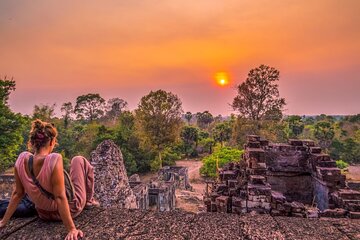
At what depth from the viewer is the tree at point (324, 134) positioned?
38.8 m

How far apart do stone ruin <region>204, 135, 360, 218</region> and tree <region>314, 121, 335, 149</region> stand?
3464cm

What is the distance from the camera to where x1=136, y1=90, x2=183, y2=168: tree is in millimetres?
30969

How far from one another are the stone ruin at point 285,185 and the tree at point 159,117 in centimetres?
2342

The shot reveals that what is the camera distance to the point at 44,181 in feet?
9.16

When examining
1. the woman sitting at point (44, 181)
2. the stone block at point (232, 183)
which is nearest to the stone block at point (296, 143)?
the stone block at point (232, 183)

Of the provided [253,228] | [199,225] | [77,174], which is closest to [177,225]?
[199,225]

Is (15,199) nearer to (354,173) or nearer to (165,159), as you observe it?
(165,159)

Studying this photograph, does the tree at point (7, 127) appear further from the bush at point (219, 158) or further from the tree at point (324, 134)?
the tree at point (324, 134)

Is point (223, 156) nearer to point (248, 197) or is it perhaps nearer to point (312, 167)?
point (312, 167)

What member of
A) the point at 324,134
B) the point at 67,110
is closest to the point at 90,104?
the point at 67,110

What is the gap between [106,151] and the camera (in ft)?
29.3

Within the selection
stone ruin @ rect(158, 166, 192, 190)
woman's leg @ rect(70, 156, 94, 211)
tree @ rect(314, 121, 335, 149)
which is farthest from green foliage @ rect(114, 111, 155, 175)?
woman's leg @ rect(70, 156, 94, 211)

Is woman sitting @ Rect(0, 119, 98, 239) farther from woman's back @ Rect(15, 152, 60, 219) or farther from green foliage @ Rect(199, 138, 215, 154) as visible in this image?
green foliage @ Rect(199, 138, 215, 154)

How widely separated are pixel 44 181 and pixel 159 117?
93.3 feet
